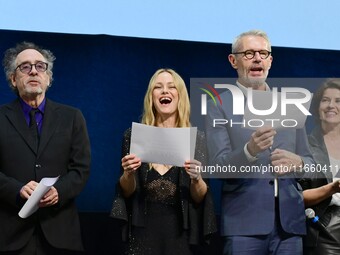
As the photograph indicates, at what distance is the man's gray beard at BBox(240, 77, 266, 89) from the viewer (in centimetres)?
379

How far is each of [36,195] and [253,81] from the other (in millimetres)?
1248

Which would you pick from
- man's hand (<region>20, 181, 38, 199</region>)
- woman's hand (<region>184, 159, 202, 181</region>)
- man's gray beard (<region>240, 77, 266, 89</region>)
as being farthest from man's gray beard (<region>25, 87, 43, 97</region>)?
man's gray beard (<region>240, 77, 266, 89</region>)

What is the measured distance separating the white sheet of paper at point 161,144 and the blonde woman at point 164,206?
6cm

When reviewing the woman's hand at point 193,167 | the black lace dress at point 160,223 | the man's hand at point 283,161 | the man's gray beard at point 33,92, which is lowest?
the black lace dress at point 160,223

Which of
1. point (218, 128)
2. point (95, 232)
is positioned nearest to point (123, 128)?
point (95, 232)

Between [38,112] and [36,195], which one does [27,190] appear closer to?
[36,195]

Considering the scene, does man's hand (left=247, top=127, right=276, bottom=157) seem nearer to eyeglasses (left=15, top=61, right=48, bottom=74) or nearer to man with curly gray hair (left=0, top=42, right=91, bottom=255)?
man with curly gray hair (left=0, top=42, right=91, bottom=255)

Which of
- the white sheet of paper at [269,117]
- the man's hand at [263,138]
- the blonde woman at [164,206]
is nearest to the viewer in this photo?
the man's hand at [263,138]

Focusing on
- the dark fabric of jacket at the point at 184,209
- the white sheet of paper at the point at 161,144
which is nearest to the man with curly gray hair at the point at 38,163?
the dark fabric of jacket at the point at 184,209

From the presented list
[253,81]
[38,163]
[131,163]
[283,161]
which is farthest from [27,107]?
[283,161]

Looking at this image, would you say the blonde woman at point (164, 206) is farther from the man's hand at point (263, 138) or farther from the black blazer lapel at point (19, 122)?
the black blazer lapel at point (19, 122)

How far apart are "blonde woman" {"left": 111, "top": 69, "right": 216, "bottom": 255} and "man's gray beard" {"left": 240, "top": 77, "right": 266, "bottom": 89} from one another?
1.21 feet

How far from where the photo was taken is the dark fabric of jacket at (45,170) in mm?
3564

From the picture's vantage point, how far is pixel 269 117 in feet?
12.3
